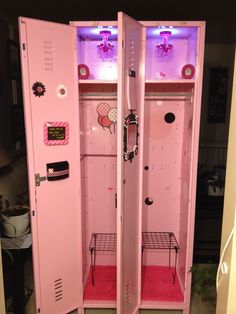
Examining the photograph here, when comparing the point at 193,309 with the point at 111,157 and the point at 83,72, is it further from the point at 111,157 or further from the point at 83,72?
the point at 83,72

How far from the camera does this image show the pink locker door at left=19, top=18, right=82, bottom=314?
1.75 metres

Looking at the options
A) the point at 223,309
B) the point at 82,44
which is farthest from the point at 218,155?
the point at 223,309

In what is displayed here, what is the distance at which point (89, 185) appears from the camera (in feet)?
8.37

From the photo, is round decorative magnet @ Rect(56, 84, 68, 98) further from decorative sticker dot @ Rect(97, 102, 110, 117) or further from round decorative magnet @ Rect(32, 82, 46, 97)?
decorative sticker dot @ Rect(97, 102, 110, 117)

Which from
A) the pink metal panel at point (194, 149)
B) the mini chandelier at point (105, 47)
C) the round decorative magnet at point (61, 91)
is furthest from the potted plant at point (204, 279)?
the mini chandelier at point (105, 47)

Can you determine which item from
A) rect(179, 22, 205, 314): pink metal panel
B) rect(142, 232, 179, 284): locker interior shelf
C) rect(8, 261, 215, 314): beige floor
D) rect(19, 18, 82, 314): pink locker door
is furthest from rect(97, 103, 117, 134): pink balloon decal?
rect(8, 261, 215, 314): beige floor

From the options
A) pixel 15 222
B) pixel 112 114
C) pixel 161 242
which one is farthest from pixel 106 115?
pixel 161 242

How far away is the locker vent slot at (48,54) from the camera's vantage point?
5.80 feet

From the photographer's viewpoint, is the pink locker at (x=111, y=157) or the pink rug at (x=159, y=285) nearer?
the pink locker at (x=111, y=157)

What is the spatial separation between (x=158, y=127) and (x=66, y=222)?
1144mm

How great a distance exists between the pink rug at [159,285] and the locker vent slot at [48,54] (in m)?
1.98

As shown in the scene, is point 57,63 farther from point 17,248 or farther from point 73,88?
point 17,248

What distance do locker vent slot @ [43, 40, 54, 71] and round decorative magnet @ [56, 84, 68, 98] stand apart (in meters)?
0.13

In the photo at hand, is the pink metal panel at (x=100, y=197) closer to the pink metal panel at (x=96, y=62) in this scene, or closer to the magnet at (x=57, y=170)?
the magnet at (x=57, y=170)
